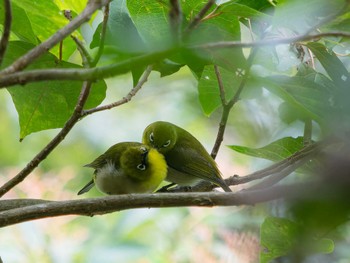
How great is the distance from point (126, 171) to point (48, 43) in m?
1.24

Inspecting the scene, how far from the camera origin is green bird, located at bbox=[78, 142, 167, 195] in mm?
1861

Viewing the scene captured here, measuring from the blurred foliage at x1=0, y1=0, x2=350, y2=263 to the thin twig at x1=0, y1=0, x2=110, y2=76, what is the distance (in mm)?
59

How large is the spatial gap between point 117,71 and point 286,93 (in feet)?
1.16

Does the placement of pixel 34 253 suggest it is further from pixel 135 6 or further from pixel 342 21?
pixel 342 21

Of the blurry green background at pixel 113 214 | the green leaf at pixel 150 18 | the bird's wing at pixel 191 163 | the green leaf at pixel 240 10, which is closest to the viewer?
the green leaf at pixel 240 10

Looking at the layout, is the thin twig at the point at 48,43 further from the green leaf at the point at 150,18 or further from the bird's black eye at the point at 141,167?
the bird's black eye at the point at 141,167

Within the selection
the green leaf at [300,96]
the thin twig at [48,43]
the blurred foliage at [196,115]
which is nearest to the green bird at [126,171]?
the blurred foliage at [196,115]

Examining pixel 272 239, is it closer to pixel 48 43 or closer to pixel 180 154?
pixel 48 43

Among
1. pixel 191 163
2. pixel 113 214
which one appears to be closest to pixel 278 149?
pixel 191 163

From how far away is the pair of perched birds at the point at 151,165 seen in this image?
74.2 inches

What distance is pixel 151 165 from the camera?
6.49 ft

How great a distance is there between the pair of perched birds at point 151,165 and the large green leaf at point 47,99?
56cm

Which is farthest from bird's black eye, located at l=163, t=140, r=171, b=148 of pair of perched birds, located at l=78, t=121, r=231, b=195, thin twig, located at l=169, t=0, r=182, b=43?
thin twig, located at l=169, t=0, r=182, b=43

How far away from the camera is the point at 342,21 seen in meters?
1.18
